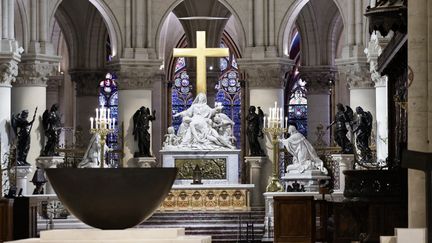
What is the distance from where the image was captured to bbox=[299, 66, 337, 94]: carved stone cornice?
44.0m

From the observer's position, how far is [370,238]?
64.5 ft

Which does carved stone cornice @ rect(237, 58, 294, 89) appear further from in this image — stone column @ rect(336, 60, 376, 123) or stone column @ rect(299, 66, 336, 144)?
stone column @ rect(299, 66, 336, 144)

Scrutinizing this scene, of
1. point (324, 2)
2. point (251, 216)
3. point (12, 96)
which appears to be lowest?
point (251, 216)

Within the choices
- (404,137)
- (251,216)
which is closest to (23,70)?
(251,216)

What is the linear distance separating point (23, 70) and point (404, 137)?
706 inches

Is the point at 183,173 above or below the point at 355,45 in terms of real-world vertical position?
below

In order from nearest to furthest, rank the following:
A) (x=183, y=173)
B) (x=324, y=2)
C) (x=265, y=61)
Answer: (x=183, y=173) → (x=265, y=61) → (x=324, y=2)

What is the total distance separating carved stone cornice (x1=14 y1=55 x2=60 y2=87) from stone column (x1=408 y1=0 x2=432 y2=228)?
2174 cm

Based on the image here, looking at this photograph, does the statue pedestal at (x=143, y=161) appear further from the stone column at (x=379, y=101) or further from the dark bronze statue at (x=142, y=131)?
the stone column at (x=379, y=101)

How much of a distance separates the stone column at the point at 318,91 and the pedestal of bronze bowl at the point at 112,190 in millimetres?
30837

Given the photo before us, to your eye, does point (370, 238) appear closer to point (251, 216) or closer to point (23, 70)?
point (251, 216)

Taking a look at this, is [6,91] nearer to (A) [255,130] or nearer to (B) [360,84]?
(A) [255,130]

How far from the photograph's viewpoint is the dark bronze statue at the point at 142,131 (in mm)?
37188

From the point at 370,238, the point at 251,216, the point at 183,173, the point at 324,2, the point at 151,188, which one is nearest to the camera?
the point at 151,188
